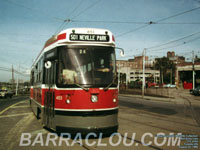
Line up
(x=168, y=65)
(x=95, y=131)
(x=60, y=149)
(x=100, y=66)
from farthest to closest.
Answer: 1. (x=168, y=65)
2. (x=100, y=66)
3. (x=95, y=131)
4. (x=60, y=149)

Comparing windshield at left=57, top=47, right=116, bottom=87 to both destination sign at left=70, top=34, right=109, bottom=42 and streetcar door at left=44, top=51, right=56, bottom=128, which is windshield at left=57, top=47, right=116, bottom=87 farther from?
streetcar door at left=44, top=51, right=56, bottom=128

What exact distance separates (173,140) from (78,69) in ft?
11.8

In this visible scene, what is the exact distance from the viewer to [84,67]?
6.20 metres

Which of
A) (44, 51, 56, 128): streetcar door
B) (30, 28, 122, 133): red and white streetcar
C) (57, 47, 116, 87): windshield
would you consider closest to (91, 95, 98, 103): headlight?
(30, 28, 122, 133): red and white streetcar

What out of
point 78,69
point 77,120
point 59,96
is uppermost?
point 78,69

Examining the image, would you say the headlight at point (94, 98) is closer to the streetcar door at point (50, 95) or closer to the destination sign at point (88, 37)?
the streetcar door at point (50, 95)

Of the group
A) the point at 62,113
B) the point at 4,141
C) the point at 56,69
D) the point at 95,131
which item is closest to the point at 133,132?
the point at 95,131

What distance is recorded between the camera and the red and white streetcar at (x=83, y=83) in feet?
19.7

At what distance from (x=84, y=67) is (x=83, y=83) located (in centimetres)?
47

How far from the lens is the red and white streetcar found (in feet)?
19.7

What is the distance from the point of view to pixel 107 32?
6.85 meters

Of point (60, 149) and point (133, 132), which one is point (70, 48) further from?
point (133, 132)

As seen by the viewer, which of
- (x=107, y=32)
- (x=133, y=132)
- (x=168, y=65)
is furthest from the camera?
(x=168, y=65)

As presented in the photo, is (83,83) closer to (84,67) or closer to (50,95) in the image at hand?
(84,67)
